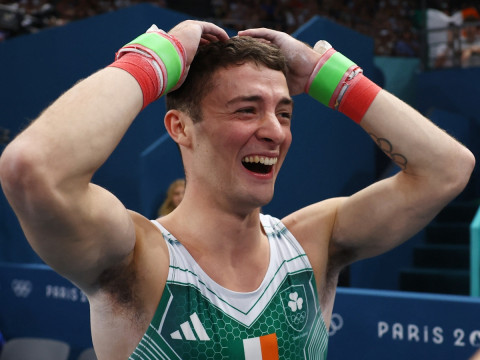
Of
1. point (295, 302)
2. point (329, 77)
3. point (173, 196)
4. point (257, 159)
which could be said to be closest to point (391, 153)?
point (329, 77)

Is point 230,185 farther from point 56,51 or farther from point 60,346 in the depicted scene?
point 56,51

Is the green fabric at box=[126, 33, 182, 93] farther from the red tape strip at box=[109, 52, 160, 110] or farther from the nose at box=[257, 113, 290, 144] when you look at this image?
the nose at box=[257, 113, 290, 144]

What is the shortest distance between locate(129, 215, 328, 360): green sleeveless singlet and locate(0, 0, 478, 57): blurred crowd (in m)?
6.63

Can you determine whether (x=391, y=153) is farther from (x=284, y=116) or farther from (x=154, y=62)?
(x=154, y=62)

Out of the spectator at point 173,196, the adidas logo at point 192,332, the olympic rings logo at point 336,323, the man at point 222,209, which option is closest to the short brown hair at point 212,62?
the man at point 222,209

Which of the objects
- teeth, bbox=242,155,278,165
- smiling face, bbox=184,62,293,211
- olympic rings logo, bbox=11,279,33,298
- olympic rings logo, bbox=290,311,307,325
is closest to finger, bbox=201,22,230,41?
smiling face, bbox=184,62,293,211

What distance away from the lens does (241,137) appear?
68.1 inches

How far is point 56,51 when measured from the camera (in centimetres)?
696

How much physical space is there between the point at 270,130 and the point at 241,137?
80 millimetres

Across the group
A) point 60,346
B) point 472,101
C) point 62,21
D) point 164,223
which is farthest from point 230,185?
point 62,21

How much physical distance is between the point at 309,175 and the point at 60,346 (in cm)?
319

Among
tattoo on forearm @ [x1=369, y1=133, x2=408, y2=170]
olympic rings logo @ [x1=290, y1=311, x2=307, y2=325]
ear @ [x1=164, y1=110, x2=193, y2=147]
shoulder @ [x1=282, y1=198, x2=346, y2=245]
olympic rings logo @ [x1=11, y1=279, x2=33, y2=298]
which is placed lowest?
olympic rings logo @ [x1=11, y1=279, x2=33, y2=298]

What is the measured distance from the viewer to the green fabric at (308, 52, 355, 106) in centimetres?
193

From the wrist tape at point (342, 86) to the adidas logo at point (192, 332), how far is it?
74 centimetres
